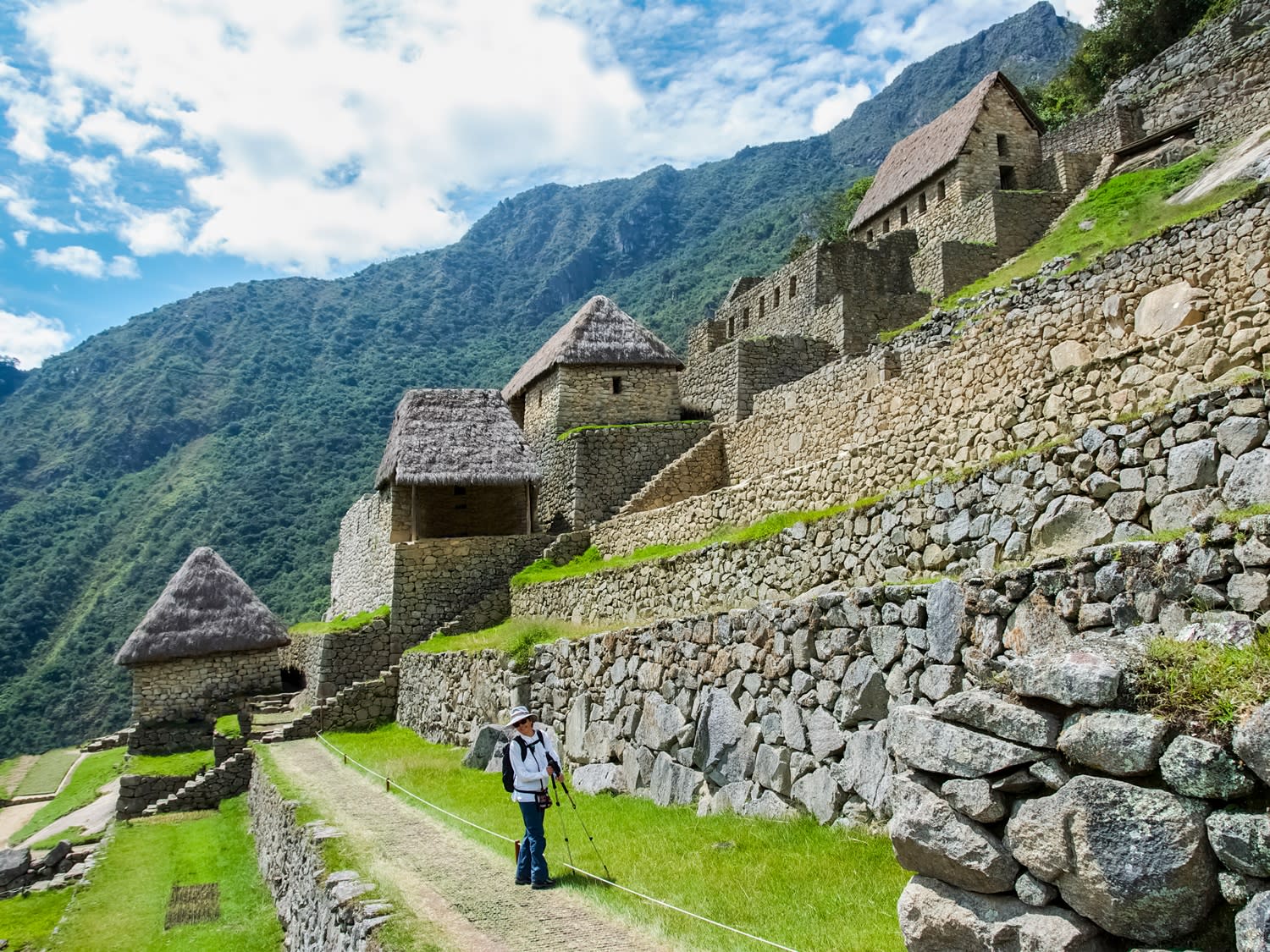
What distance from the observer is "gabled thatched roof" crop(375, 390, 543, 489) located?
2030 centimetres

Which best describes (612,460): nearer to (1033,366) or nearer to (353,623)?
(353,623)

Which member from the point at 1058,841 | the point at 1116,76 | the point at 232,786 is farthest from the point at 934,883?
the point at 1116,76

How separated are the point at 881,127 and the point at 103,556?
83.8m

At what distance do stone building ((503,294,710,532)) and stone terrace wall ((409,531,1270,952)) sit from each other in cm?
1132

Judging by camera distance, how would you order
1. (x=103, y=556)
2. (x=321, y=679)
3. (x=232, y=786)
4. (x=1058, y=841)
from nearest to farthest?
(x=1058, y=841) < (x=232, y=786) < (x=321, y=679) < (x=103, y=556)

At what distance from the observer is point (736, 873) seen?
5723mm

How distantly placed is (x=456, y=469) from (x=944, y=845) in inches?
702

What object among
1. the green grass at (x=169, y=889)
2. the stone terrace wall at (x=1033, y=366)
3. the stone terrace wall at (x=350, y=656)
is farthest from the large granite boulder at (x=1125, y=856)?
the stone terrace wall at (x=350, y=656)

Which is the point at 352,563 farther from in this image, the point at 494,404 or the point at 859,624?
the point at 859,624

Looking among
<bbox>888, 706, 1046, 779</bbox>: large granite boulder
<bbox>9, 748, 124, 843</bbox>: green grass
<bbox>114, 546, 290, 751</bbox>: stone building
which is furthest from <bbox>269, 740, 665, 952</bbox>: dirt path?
<bbox>114, 546, 290, 751</bbox>: stone building

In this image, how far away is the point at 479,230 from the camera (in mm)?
103625

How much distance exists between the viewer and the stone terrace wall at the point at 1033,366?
7.54 m

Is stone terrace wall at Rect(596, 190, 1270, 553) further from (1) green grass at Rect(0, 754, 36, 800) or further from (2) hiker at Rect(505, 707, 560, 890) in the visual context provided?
(1) green grass at Rect(0, 754, 36, 800)

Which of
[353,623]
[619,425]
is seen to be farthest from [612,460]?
[353,623]
